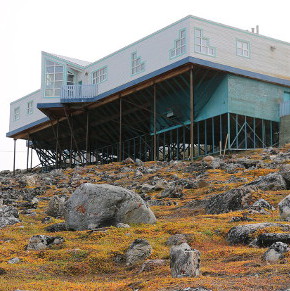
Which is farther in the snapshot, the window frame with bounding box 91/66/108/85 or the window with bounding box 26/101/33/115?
the window with bounding box 26/101/33/115

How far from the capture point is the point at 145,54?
1614 inches

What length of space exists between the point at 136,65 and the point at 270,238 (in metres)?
32.8

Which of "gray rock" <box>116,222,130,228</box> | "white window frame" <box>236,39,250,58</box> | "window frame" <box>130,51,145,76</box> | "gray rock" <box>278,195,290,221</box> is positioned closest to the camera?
"gray rock" <box>278,195,290,221</box>

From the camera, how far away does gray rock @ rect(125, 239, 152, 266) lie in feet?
33.2

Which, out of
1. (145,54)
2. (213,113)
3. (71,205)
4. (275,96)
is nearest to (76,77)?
(145,54)

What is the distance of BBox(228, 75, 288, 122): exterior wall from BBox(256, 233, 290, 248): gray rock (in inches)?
1103

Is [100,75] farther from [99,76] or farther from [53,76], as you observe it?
[53,76]

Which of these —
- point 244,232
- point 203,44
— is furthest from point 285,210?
point 203,44

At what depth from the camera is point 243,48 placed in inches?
1599

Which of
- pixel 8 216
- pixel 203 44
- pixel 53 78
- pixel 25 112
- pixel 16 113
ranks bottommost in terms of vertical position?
pixel 8 216

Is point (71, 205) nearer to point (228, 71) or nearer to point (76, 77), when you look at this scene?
point (228, 71)

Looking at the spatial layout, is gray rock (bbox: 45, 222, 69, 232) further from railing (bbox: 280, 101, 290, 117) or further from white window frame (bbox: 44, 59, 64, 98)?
white window frame (bbox: 44, 59, 64, 98)

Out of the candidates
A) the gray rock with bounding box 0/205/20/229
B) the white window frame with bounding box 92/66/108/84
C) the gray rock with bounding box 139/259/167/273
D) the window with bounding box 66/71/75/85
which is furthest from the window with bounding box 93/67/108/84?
the gray rock with bounding box 139/259/167/273

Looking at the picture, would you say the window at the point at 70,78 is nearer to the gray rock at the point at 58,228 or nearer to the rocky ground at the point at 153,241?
the rocky ground at the point at 153,241
